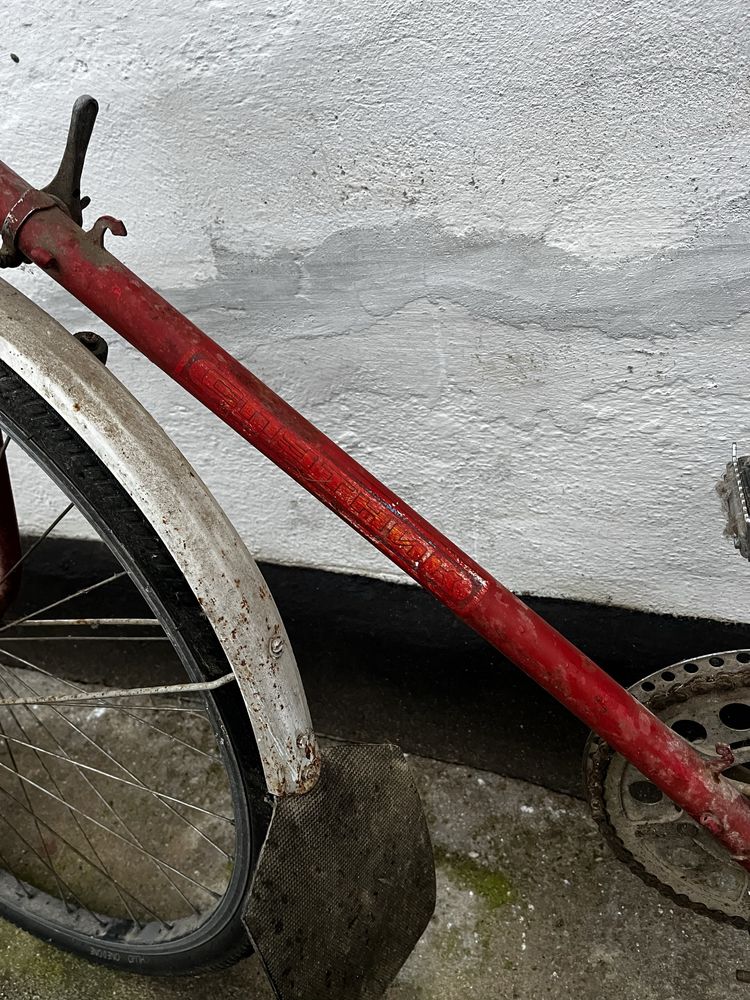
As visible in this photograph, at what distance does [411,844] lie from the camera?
107 centimetres

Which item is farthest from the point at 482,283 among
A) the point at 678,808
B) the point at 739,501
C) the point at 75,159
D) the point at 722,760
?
the point at 678,808

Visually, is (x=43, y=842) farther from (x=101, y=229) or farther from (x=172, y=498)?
(x=101, y=229)

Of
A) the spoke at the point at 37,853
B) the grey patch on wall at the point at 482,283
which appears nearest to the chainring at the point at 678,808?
the grey patch on wall at the point at 482,283

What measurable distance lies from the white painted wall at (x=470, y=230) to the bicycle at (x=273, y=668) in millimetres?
237

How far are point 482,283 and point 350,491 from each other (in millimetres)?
474

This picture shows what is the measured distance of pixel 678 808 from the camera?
1.21 meters

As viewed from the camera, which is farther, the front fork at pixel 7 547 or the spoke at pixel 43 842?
the spoke at pixel 43 842

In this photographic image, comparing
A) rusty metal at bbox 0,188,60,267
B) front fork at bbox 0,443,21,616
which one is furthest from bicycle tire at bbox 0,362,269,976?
front fork at bbox 0,443,21,616

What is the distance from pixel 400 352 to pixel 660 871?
0.90m

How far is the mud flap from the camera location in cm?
95

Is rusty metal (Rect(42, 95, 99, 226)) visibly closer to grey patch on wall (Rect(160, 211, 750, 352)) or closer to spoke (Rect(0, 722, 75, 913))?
grey patch on wall (Rect(160, 211, 750, 352))

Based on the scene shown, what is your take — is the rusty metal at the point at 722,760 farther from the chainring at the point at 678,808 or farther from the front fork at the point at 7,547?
the front fork at the point at 7,547

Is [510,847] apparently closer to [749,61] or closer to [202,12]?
[749,61]

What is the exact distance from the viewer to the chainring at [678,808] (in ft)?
3.89
